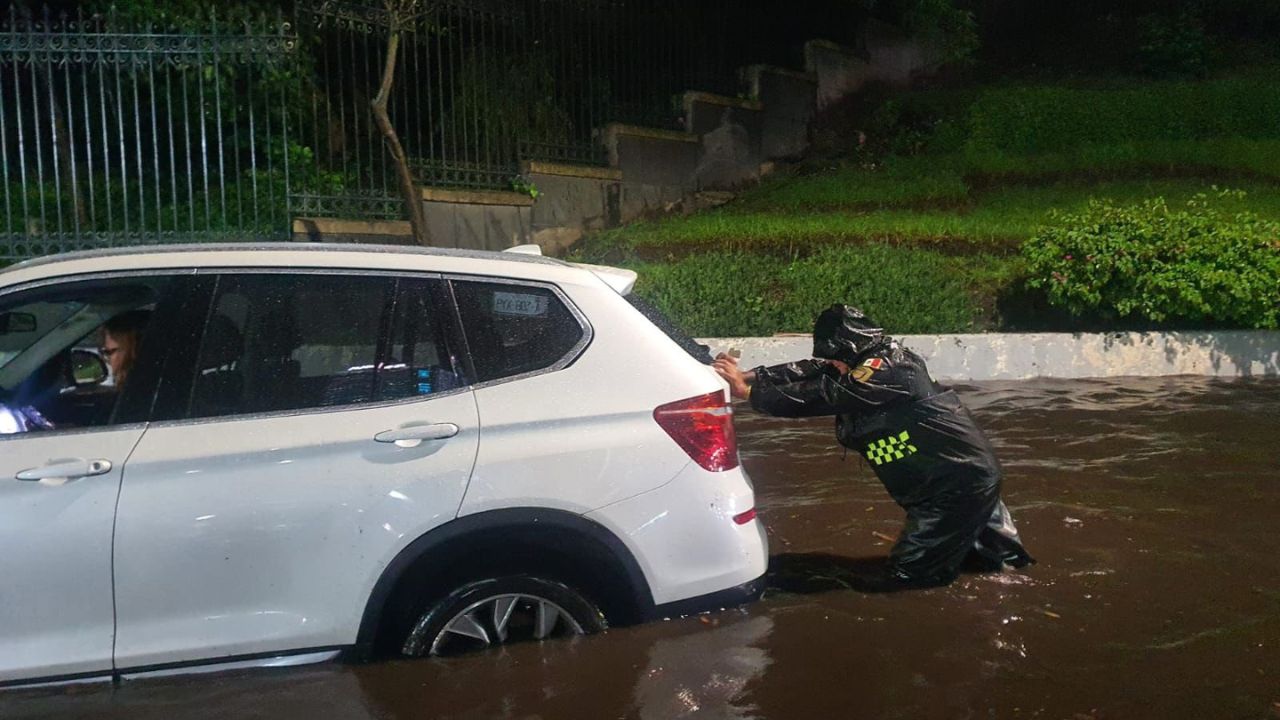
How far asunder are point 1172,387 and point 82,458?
8.75 meters

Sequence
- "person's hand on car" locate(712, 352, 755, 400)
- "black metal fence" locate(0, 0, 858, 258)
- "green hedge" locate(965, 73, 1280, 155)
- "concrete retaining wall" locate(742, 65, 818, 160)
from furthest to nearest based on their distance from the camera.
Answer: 1. "concrete retaining wall" locate(742, 65, 818, 160)
2. "green hedge" locate(965, 73, 1280, 155)
3. "black metal fence" locate(0, 0, 858, 258)
4. "person's hand on car" locate(712, 352, 755, 400)

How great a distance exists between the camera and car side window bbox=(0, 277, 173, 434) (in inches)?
141

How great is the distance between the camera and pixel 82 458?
3.42 meters

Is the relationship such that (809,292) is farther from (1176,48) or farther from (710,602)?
(1176,48)

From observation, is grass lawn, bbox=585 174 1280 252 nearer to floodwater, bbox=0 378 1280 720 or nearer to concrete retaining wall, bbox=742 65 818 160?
concrete retaining wall, bbox=742 65 818 160

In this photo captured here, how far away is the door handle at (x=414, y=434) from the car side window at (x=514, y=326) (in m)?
0.25

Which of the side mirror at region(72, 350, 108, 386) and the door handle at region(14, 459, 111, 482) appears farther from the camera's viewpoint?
the side mirror at region(72, 350, 108, 386)

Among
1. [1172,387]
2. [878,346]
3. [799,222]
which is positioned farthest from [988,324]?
[878,346]

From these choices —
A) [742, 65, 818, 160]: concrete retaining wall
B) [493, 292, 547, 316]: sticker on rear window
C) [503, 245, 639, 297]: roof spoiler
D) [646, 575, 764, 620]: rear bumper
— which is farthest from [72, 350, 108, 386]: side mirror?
[742, 65, 818, 160]: concrete retaining wall

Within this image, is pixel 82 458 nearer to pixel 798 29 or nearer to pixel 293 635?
pixel 293 635

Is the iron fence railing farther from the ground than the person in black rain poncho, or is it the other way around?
the iron fence railing

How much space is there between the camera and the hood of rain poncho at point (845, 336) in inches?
190

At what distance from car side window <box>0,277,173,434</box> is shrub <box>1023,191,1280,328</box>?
8.44 meters

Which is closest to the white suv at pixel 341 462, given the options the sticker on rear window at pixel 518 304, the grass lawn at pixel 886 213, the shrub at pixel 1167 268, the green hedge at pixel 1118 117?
the sticker on rear window at pixel 518 304
